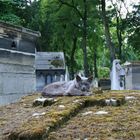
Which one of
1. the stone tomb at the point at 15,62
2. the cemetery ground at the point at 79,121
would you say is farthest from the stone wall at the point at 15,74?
the cemetery ground at the point at 79,121

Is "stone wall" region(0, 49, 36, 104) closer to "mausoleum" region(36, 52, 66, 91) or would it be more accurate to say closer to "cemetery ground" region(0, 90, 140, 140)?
"cemetery ground" region(0, 90, 140, 140)

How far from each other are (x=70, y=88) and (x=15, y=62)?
352 cm

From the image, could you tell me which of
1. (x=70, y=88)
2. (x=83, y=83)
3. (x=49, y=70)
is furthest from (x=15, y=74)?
(x=49, y=70)

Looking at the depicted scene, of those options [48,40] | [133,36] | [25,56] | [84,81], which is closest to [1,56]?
[25,56]

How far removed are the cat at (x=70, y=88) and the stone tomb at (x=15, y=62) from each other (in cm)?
245

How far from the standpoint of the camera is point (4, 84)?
11.2m

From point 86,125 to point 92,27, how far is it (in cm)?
3293

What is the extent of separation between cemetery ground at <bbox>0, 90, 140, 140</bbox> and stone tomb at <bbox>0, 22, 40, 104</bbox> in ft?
14.6

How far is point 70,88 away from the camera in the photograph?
8547mm

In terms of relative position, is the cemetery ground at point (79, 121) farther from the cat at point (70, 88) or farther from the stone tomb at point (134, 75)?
the stone tomb at point (134, 75)

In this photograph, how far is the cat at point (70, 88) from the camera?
8.52 metres

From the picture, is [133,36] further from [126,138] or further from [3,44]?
[126,138]

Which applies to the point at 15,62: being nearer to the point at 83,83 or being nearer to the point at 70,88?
the point at 83,83

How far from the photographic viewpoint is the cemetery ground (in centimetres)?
432
